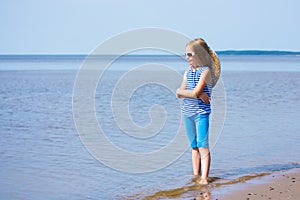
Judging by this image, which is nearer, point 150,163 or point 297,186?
point 297,186

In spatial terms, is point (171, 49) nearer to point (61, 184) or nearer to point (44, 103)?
point (61, 184)

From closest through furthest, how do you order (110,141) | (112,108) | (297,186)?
(297,186) < (110,141) < (112,108)

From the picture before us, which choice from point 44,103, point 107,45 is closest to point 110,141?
point 107,45

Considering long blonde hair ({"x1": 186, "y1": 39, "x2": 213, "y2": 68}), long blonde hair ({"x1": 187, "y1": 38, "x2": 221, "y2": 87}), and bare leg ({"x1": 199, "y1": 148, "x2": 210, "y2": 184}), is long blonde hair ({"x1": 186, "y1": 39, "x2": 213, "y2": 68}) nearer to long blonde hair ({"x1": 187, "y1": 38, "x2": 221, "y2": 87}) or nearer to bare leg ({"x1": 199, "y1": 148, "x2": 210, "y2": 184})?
long blonde hair ({"x1": 187, "y1": 38, "x2": 221, "y2": 87})

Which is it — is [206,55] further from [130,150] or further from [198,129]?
[130,150]

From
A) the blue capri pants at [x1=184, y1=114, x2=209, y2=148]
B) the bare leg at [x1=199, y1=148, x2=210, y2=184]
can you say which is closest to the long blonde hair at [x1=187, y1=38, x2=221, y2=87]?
the blue capri pants at [x1=184, y1=114, x2=209, y2=148]

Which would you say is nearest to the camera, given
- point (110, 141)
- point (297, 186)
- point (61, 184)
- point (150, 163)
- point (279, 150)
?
point (297, 186)

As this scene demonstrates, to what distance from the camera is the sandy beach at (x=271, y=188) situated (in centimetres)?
695

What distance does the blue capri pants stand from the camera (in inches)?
297

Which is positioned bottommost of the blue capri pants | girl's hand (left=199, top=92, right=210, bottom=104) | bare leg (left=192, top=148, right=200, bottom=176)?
bare leg (left=192, top=148, right=200, bottom=176)

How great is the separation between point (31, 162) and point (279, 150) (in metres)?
4.67

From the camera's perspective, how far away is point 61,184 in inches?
318

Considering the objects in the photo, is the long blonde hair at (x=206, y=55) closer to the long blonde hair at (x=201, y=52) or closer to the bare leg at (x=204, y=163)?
the long blonde hair at (x=201, y=52)

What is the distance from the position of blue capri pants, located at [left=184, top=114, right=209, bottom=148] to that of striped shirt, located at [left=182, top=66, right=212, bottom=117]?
79 mm
